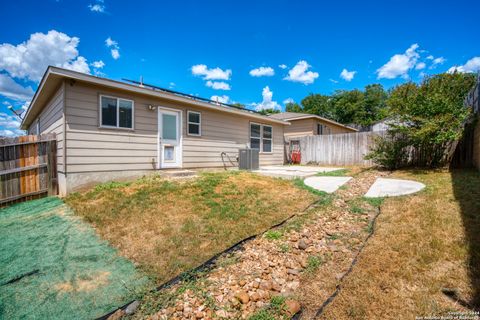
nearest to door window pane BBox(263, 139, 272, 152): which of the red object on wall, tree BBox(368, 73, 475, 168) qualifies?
the red object on wall

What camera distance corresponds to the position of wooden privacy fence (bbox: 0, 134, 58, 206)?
488 cm

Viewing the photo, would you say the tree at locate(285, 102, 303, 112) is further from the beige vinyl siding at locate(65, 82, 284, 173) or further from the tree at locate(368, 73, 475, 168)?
the beige vinyl siding at locate(65, 82, 284, 173)

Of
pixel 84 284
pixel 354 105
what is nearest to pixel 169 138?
pixel 84 284

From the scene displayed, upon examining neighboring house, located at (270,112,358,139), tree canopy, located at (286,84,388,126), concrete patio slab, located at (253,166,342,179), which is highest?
tree canopy, located at (286,84,388,126)

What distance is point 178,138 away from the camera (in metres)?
7.27

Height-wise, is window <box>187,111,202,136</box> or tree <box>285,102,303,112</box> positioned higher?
tree <box>285,102,303,112</box>

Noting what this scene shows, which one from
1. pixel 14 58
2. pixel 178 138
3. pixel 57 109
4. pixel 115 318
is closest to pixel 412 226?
pixel 115 318

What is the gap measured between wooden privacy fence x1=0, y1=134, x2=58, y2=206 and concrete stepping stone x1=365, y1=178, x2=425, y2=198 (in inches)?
305

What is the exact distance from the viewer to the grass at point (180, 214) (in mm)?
2582

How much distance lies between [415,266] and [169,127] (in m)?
6.79

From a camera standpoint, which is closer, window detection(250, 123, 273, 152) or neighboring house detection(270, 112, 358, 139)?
window detection(250, 123, 273, 152)

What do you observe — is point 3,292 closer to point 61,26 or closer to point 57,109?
point 57,109

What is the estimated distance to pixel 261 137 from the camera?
34.9 ft

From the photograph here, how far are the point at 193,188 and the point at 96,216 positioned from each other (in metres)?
2.03
